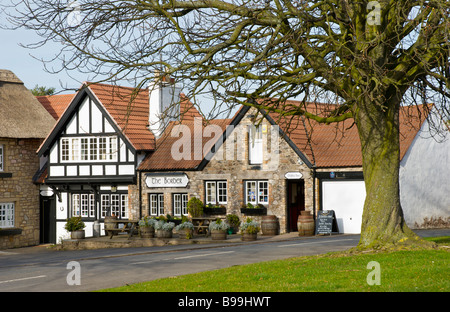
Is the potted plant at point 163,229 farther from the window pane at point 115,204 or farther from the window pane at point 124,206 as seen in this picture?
the window pane at point 115,204

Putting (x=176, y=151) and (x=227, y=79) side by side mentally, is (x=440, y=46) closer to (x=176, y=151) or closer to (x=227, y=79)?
(x=227, y=79)

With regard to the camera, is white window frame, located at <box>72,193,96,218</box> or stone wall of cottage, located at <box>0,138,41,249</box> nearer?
stone wall of cottage, located at <box>0,138,41,249</box>

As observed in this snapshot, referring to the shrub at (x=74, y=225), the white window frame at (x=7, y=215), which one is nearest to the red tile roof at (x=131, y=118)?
the shrub at (x=74, y=225)

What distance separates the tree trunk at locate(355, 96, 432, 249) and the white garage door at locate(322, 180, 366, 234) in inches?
488

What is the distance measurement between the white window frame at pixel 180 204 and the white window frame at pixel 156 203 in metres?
0.84

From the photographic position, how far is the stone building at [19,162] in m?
35.9

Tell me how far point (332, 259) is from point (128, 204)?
21140 mm

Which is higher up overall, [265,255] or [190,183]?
[190,183]

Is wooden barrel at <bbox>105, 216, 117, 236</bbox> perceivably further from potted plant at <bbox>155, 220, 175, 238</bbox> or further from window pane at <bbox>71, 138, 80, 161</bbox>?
window pane at <bbox>71, 138, 80, 161</bbox>

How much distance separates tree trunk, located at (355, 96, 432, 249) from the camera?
645 inches

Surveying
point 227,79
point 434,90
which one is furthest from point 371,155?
point 227,79

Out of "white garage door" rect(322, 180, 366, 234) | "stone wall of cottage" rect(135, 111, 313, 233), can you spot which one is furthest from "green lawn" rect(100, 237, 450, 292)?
"stone wall of cottage" rect(135, 111, 313, 233)

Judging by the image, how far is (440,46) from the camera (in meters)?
15.3

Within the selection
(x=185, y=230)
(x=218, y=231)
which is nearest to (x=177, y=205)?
(x=185, y=230)
